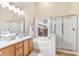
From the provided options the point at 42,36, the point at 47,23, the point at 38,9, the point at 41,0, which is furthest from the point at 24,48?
the point at 41,0

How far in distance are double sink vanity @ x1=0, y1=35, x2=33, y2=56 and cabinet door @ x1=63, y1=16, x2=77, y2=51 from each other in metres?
0.51

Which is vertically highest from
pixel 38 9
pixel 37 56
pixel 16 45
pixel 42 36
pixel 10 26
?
pixel 38 9

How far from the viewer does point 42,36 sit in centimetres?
163

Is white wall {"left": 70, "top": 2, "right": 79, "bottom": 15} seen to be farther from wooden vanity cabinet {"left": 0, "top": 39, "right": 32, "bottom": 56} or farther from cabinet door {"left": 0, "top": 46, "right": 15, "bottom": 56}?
cabinet door {"left": 0, "top": 46, "right": 15, "bottom": 56}

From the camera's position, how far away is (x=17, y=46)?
5.49 ft

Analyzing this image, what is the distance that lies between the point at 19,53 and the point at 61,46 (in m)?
0.61

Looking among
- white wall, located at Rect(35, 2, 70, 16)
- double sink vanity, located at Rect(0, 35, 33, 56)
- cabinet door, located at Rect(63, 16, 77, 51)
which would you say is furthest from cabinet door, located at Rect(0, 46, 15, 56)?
cabinet door, located at Rect(63, 16, 77, 51)

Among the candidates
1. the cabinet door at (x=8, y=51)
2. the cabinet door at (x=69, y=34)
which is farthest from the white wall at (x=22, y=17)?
the cabinet door at (x=69, y=34)

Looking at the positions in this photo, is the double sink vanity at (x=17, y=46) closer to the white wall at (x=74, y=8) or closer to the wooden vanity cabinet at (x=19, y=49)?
the wooden vanity cabinet at (x=19, y=49)

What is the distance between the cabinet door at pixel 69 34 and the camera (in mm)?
1571

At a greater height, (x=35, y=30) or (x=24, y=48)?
(x=35, y=30)

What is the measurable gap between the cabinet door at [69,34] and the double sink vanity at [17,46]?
1.68 feet

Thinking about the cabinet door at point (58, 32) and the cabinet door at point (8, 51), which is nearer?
the cabinet door at point (8, 51)

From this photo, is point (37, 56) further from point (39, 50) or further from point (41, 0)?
point (41, 0)
